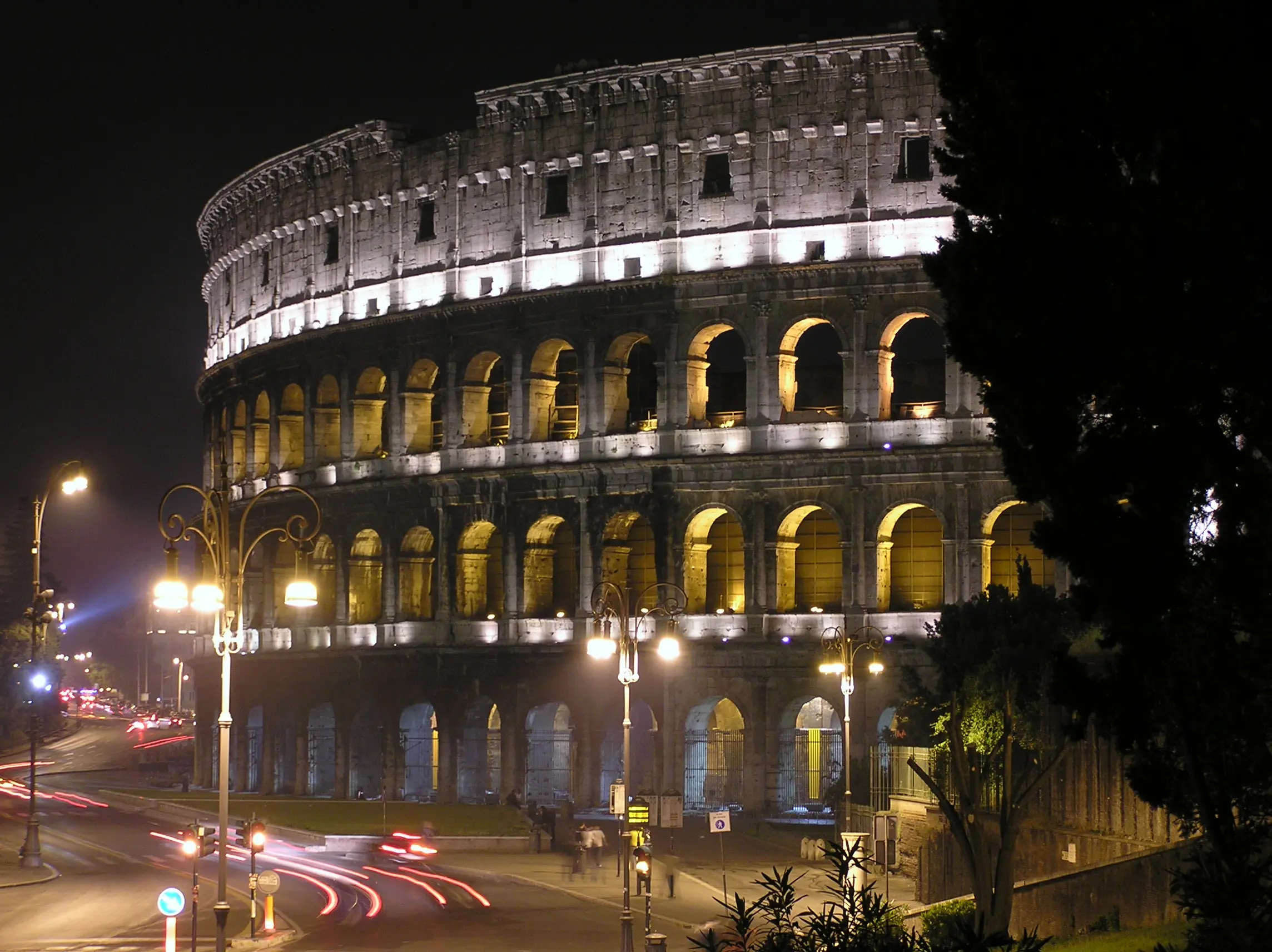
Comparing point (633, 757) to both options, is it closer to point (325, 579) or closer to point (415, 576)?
point (415, 576)

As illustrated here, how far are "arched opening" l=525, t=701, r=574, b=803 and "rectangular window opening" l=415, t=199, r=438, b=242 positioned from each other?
12.4 metres

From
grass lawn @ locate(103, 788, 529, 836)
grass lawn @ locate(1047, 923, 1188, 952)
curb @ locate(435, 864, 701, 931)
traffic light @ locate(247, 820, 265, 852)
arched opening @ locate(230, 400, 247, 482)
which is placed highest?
arched opening @ locate(230, 400, 247, 482)

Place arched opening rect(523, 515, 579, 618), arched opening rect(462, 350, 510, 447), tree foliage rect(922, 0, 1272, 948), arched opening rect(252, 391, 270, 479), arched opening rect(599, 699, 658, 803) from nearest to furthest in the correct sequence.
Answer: tree foliage rect(922, 0, 1272, 948) → arched opening rect(599, 699, 658, 803) → arched opening rect(523, 515, 579, 618) → arched opening rect(462, 350, 510, 447) → arched opening rect(252, 391, 270, 479)

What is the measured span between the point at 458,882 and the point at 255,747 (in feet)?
74.9

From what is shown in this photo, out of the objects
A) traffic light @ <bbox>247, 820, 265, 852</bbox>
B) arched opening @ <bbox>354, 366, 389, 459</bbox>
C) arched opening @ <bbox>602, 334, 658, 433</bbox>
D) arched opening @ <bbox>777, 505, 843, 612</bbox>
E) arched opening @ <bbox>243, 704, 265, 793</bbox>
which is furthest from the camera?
arched opening @ <bbox>243, 704, 265, 793</bbox>

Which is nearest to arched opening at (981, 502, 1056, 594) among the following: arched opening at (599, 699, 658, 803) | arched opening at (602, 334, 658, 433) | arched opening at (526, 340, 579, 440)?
arched opening at (602, 334, 658, 433)

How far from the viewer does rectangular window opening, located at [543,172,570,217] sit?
48906mm

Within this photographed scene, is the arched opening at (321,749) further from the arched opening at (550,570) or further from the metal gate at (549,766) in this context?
the arched opening at (550,570)

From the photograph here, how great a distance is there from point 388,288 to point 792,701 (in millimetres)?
15547

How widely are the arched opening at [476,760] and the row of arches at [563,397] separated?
22.3 feet

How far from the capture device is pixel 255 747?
189 feet

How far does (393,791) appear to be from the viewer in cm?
5147

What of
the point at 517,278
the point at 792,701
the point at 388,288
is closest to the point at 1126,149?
the point at 792,701

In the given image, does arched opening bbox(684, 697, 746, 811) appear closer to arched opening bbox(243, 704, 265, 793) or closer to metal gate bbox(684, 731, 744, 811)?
metal gate bbox(684, 731, 744, 811)
